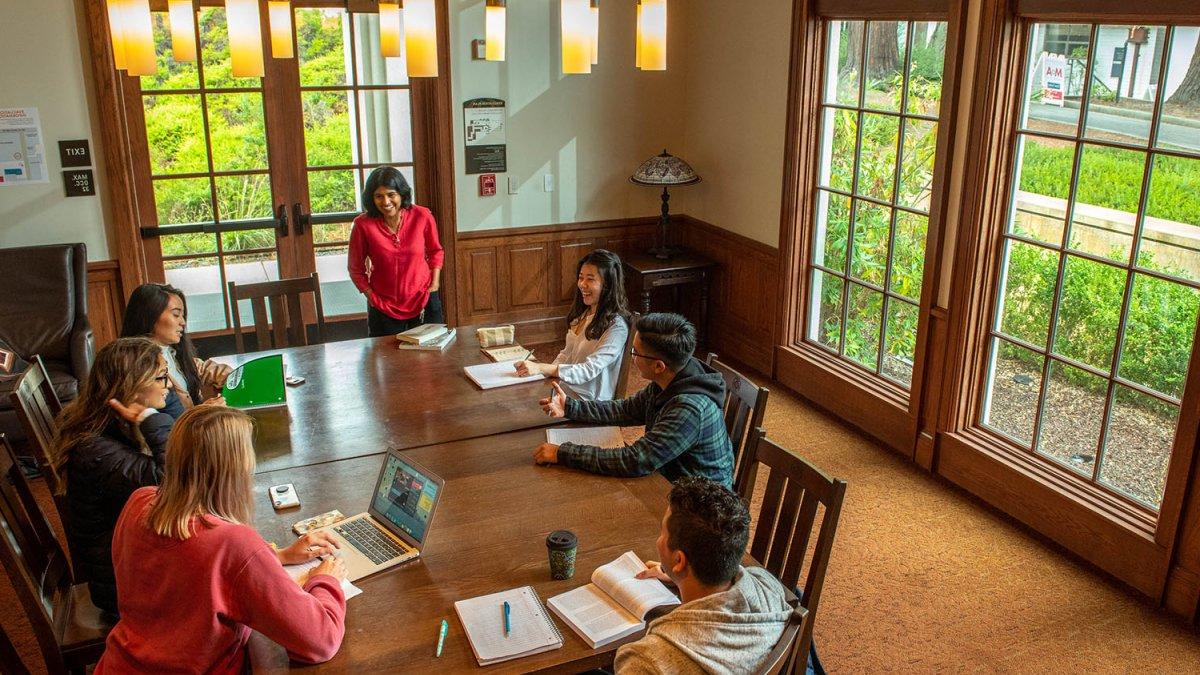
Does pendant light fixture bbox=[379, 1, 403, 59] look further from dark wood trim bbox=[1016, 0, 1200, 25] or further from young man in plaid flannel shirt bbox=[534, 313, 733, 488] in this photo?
dark wood trim bbox=[1016, 0, 1200, 25]

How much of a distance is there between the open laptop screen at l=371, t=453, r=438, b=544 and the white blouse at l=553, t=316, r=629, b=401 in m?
1.14

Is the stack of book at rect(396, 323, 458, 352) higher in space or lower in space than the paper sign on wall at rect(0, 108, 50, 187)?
lower

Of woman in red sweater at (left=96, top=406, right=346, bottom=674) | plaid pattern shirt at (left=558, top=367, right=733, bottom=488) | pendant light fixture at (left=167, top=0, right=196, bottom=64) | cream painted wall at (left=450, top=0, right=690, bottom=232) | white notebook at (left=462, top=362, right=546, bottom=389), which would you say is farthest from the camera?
cream painted wall at (left=450, top=0, right=690, bottom=232)

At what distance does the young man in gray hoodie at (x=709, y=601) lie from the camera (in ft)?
6.31

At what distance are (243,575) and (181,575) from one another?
13 centimetres

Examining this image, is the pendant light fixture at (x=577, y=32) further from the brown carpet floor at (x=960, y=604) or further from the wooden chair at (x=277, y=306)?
the brown carpet floor at (x=960, y=604)

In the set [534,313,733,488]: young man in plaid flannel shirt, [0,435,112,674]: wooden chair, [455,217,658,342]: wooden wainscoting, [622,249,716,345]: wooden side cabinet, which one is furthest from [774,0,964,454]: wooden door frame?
[0,435,112,674]: wooden chair

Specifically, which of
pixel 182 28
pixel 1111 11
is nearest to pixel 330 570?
pixel 182 28

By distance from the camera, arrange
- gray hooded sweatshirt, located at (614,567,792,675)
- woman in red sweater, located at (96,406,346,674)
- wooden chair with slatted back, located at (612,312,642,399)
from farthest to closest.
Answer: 1. wooden chair with slatted back, located at (612,312,642,399)
2. woman in red sweater, located at (96,406,346,674)
3. gray hooded sweatshirt, located at (614,567,792,675)

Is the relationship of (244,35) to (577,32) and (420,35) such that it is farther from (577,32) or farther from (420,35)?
(577,32)

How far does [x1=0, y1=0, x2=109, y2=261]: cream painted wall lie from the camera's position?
16.0 ft

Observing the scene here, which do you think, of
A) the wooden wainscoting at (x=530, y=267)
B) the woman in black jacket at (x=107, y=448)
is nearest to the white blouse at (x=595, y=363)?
the woman in black jacket at (x=107, y=448)

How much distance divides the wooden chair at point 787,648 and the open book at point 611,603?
33 centimetres

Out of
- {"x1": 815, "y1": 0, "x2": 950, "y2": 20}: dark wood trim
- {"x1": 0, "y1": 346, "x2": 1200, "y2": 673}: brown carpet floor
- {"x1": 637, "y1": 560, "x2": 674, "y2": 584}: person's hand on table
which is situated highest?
{"x1": 815, "y1": 0, "x2": 950, "y2": 20}: dark wood trim
